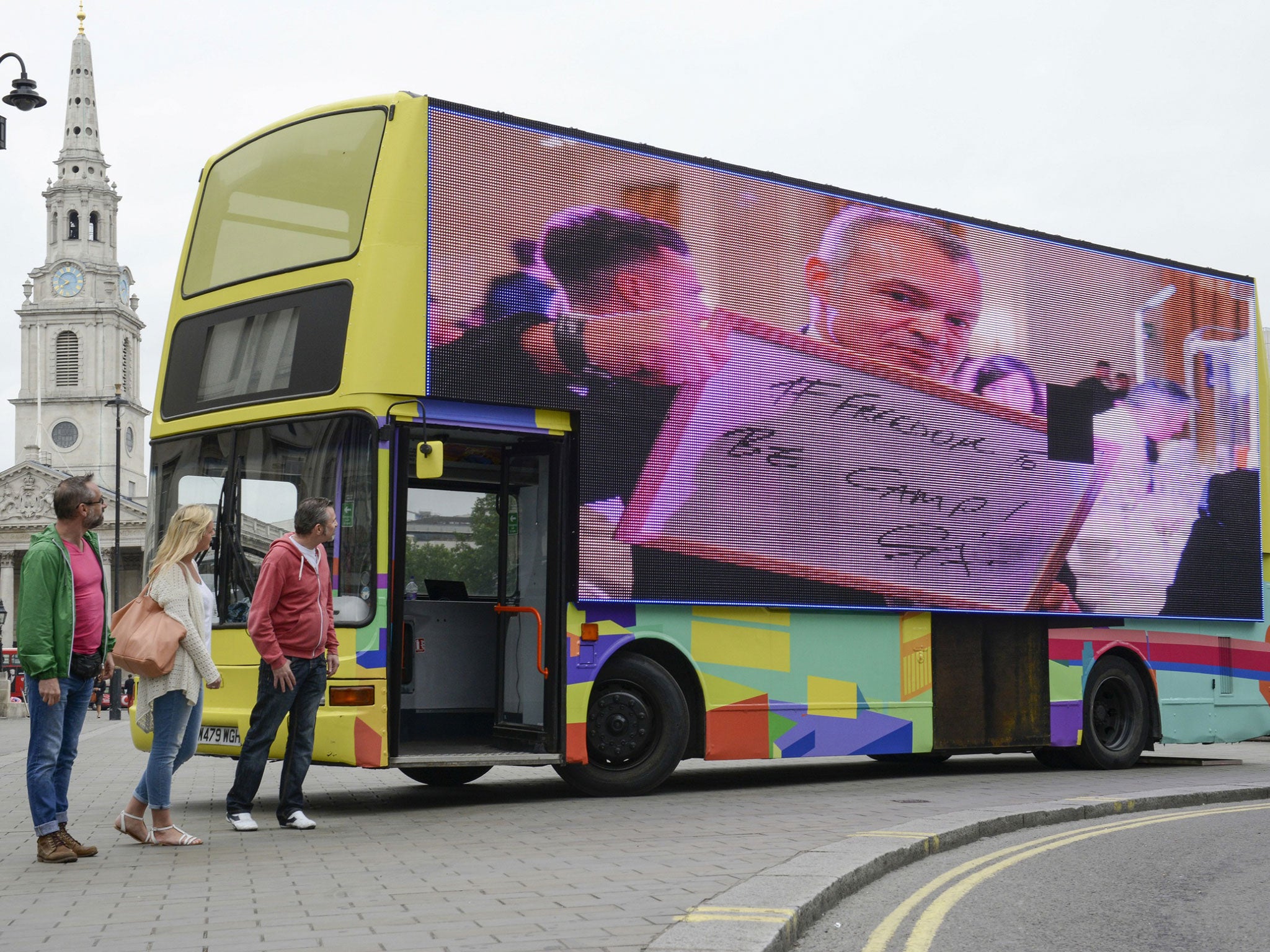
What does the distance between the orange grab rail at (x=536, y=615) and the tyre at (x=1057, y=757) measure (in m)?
5.55

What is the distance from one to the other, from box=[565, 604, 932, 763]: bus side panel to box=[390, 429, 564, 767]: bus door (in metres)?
0.30

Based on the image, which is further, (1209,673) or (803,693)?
(1209,673)

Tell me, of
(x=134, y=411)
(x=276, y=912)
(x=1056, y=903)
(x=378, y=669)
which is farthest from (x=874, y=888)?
(x=134, y=411)

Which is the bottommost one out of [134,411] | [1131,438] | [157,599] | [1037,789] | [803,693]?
[1037,789]

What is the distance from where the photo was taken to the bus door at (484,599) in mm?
10375

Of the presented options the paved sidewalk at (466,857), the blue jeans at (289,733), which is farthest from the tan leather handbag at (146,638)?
the paved sidewalk at (466,857)

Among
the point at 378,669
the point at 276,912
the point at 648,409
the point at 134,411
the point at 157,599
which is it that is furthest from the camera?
the point at 134,411

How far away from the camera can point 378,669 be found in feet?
30.9

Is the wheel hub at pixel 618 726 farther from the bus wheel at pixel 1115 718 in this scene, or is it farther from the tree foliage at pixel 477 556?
the bus wheel at pixel 1115 718

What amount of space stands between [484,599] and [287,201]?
3.11 m

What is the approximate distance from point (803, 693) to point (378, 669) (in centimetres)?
350

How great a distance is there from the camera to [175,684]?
313 inches

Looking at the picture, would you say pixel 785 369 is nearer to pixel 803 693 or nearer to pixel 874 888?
pixel 803 693

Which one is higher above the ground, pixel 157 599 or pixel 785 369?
pixel 785 369
